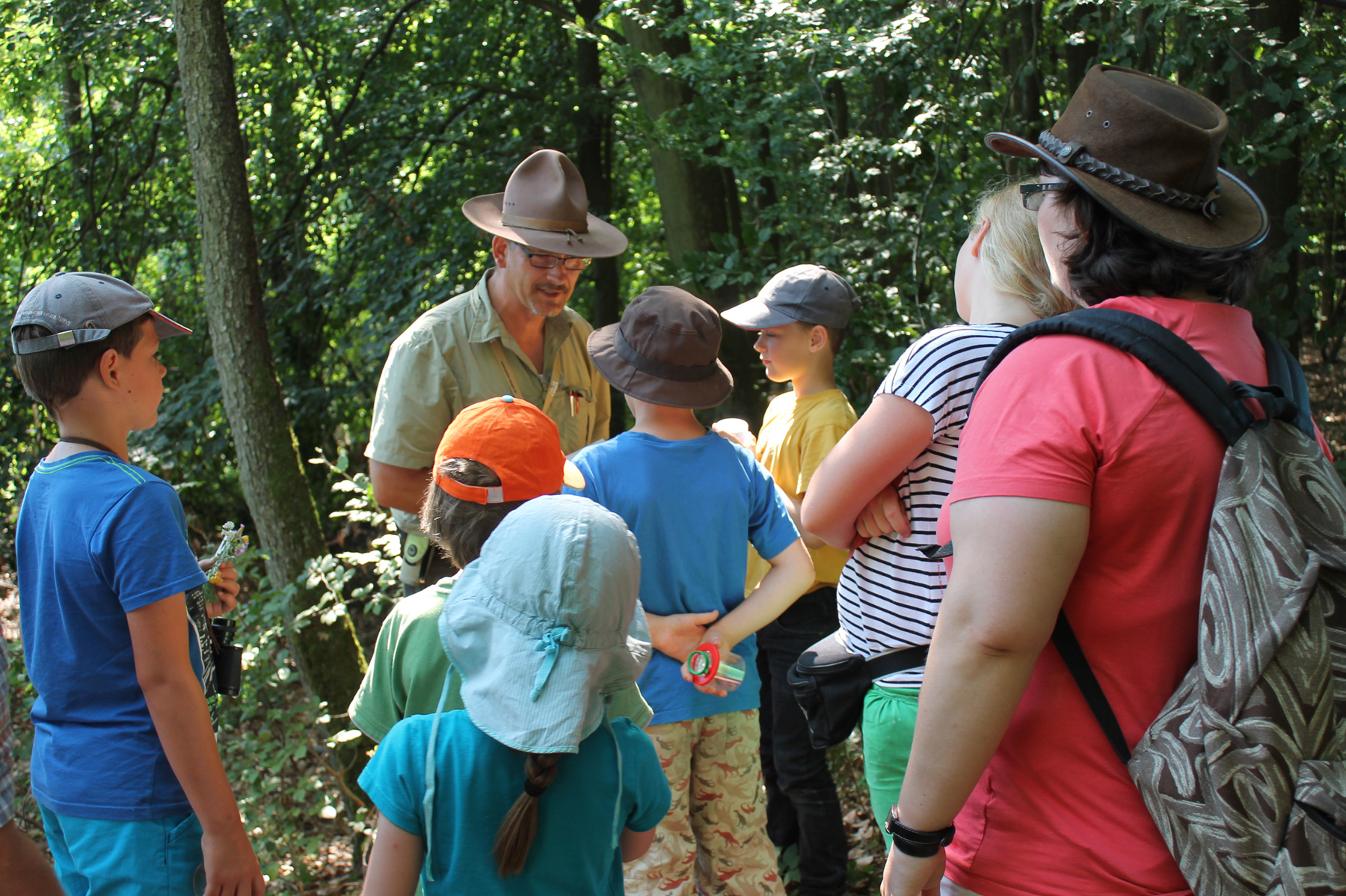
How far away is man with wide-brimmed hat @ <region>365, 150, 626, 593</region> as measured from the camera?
9.80 ft

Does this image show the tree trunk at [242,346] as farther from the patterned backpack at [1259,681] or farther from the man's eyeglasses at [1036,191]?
the patterned backpack at [1259,681]

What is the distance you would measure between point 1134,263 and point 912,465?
0.67 metres

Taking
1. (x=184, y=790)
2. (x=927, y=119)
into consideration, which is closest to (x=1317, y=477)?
(x=184, y=790)

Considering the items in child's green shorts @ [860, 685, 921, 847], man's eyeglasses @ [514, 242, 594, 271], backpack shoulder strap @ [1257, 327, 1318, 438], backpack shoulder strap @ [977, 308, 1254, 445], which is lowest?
child's green shorts @ [860, 685, 921, 847]

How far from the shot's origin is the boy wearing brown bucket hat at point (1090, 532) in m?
1.24

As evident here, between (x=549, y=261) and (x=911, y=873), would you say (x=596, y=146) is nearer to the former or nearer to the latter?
(x=549, y=261)

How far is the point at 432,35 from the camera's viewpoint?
706 cm

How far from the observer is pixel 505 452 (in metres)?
1.91

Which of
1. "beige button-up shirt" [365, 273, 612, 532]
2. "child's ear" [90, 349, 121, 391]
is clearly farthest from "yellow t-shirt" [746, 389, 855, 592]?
"child's ear" [90, 349, 121, 391]

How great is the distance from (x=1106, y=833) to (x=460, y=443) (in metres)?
1.28

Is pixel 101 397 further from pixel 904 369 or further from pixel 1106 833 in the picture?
pixel 1106 833

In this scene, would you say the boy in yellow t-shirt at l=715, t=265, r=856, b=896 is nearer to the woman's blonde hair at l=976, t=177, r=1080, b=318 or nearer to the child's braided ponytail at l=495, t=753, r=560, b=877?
the woman's blonde hair at l=976, t=177, r=1080, b=318

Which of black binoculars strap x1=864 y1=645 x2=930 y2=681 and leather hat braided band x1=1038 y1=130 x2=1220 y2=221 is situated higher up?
leather hat braided band x1=1038 y1=130 x2=1220 y2=221

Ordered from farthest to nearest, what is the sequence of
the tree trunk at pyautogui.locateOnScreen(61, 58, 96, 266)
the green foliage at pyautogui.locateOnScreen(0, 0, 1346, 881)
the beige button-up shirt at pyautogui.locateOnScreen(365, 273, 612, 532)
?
1. the tree trunk at pyautogui.locateOnScreen(61, 58, 96, 266)
2. the green foliage at pyautogui.locateOnScreen(0, 0, 1346, 881)
3. the beige button-up shirt at pyautogui.locateOnScreen(365, 273, 612, 532)
